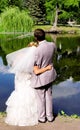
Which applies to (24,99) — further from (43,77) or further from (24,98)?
(43,77)

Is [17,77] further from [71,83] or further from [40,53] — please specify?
[71,83]

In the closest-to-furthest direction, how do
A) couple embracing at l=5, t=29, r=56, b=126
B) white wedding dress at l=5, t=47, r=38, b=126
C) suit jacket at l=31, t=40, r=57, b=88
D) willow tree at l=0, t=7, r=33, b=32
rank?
Result: suit jacket at l=31, t=40, r=57, b=88
couple embracing at l=5, t=29, r=56, b=126
white wedding dress at l=5, t=47, r=38, b=126
willow tree at l=0, t=7, r=33, b=32

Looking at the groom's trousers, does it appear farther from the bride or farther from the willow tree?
the willow tree

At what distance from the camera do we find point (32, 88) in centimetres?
822

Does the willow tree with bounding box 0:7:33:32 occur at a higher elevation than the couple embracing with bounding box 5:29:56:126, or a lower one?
lower

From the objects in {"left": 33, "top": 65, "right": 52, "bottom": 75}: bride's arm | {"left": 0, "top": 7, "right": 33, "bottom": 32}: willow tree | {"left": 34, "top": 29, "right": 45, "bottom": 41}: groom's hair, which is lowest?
{"left": 0, "top": 7, "right": 33, "bottom": 32}: willow tree

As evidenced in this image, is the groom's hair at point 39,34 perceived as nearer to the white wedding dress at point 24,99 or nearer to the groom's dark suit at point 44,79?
the groom's dark suit at point 44,79

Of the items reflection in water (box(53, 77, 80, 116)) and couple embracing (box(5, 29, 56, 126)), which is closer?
couple embracing (box(5, 29, 56, 126))

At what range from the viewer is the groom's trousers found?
8.13 meters

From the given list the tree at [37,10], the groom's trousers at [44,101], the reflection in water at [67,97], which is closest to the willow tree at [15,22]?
the tree at [37,10]

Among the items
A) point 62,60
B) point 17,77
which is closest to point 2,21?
point 62,60

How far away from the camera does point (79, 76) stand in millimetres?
21359

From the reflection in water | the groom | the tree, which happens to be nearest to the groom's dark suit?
the groom

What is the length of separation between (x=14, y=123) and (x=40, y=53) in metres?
1.54
